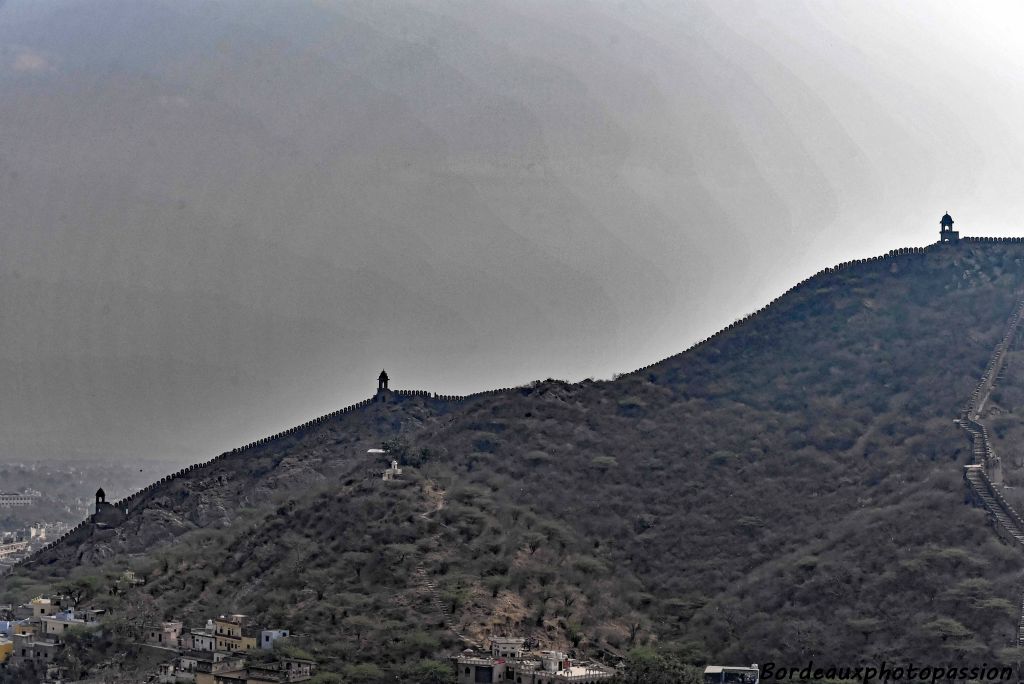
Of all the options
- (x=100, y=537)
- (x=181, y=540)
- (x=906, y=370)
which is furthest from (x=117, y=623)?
(x=906, y=370)

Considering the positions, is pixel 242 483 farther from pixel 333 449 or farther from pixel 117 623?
pixel 117 623

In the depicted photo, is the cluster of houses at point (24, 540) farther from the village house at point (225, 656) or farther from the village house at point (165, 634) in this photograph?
the village house at point (225, 656)

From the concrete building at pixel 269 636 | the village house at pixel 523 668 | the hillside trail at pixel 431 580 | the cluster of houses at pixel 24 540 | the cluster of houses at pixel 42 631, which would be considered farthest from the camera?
the cluster of houses at pixel 24 540

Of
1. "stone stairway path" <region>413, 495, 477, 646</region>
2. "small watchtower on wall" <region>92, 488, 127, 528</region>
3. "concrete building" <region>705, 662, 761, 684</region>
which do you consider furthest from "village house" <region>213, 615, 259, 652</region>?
"small watchtower on wall" <region>92, 488, 127, 528</region>

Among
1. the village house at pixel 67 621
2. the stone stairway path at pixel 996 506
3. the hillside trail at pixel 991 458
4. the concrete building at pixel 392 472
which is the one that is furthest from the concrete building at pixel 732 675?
the village house at pixel 67 621

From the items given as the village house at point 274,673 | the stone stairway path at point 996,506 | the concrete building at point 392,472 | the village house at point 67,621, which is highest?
the concrete building at point 392,472

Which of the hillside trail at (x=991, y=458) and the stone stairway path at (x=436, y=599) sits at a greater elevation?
the hillside trail at (x=991, y=458)
